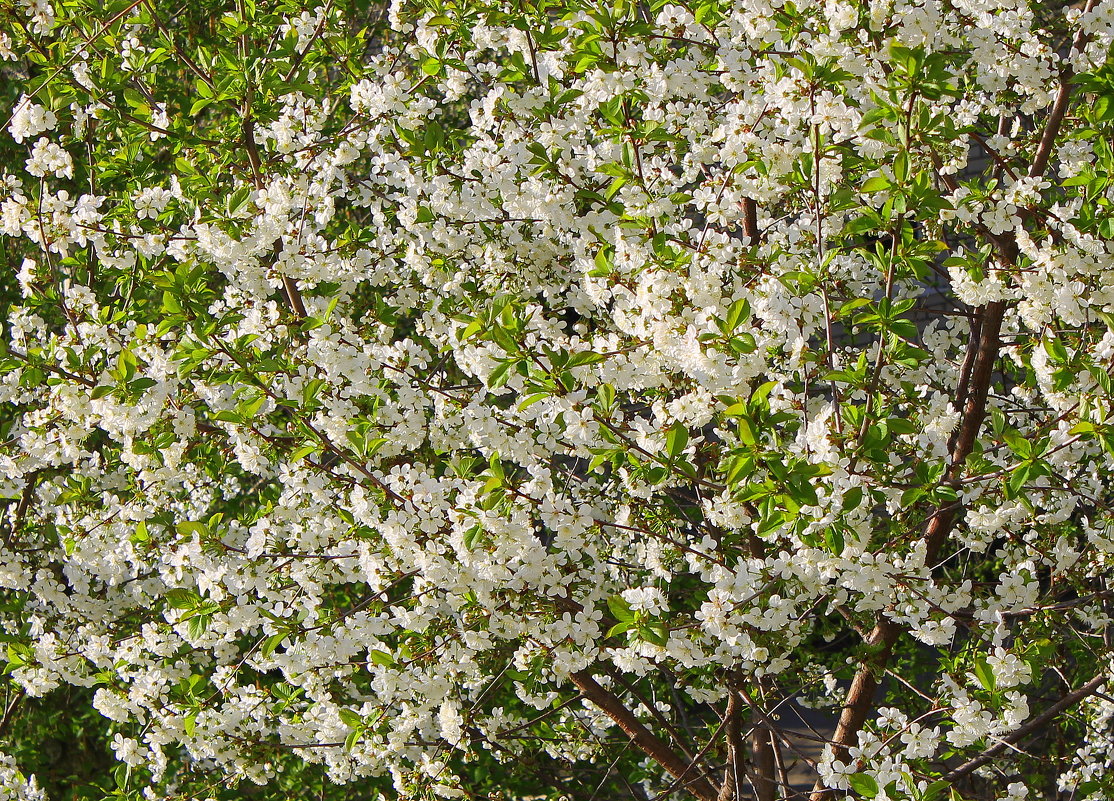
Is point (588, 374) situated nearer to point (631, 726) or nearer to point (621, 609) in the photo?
point (621, 609)

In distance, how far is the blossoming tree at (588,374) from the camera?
2.63m

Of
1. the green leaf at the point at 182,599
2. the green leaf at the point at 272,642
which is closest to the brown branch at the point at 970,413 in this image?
the green leaf at the point at 272,642

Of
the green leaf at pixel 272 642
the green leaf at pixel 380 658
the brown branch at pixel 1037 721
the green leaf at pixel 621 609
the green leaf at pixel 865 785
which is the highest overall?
the brown branch at pixel 1037 721

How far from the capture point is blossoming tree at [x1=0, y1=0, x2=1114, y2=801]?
2.63m

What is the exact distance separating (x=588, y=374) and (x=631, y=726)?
155 centimetres

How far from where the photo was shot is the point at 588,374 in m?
2.85

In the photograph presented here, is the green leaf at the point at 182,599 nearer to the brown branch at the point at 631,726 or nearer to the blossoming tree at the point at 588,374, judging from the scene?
the blossoming tree at the point at 588,374

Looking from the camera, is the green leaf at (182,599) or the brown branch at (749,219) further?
the brown branch at (749,219)

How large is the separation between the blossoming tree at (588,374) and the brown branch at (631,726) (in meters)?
0.05

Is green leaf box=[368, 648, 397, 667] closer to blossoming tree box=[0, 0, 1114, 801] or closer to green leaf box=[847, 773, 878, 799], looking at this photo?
blossoming tree box=[0, 0, 1114, 801]

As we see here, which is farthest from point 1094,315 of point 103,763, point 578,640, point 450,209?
point 103,763

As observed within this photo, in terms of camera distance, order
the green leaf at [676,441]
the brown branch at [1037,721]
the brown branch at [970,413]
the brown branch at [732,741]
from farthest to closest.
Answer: the brown branch at [732,741]
the brown branch at [1037,721]
the brown branch at [970,413]
the green leaf at [676,441]

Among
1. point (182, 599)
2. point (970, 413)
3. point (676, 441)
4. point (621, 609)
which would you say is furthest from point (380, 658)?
point (970, 413)

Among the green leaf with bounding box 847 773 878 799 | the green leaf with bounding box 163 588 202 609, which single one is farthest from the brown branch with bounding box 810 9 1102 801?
the green leaf with bounding box 163 588 202 609
